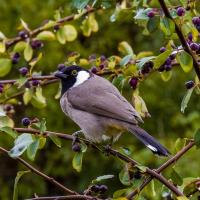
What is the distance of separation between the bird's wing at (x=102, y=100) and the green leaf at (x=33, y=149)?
64 cm

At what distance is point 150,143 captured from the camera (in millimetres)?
2348

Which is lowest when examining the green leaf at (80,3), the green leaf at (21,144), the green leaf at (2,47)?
the green leaf at (2,47)

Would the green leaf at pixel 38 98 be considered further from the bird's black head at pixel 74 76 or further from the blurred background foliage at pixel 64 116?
the blurred background foliage at pixel 64 116

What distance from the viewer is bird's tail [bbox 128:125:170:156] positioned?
2252 mm

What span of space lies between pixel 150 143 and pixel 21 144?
555 millimetres

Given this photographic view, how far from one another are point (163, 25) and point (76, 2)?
0.31 meters

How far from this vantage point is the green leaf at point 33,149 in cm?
197

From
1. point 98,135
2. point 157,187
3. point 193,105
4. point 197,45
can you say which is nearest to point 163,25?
point 197,45

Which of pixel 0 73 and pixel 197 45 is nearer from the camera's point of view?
pixel 197 45

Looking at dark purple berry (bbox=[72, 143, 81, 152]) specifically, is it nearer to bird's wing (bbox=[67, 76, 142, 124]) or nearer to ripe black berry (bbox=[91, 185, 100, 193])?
ripe black berry (bbox=[91, 185, 100, 193])

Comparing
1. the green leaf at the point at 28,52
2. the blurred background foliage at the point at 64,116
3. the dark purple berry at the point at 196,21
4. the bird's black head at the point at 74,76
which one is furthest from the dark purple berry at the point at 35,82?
the blurred background foliage at the point at 64,116

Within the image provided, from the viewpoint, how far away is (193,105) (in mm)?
6203

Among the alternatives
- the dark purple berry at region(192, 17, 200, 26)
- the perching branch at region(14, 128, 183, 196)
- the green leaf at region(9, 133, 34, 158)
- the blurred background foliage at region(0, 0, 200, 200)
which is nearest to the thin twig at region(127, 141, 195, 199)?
the perching branch at region(14, 128, 183, 196)

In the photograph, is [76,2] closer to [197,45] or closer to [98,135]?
[197,45]
